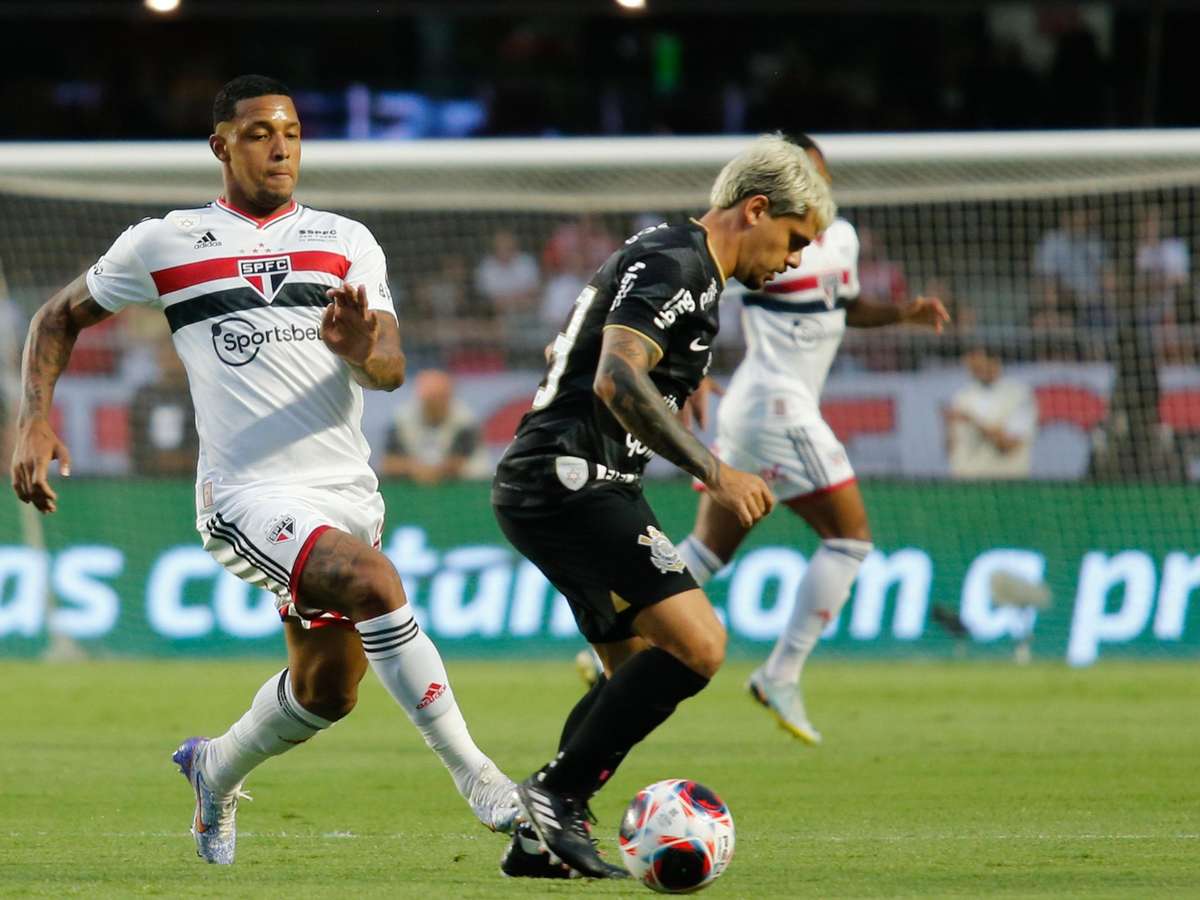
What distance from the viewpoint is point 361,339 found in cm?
566

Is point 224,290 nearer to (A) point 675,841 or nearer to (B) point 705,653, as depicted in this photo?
(B) point 705,653

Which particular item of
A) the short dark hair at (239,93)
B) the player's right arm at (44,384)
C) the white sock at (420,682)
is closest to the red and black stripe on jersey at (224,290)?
the player's right arm at (44,384)

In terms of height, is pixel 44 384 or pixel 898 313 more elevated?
pixel 44 384

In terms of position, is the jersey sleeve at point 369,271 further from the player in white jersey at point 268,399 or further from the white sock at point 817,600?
the white sock at point 817,600

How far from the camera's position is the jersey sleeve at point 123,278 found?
6051 millimetres

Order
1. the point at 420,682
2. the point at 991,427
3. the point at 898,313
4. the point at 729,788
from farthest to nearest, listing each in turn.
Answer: the point at 991,427, the point at 898,313, the point at 729,788, the point at 420,682

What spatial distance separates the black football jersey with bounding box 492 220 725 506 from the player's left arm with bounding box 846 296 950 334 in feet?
13.1

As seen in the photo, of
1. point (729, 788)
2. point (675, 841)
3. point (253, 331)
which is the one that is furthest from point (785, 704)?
point (675, 841)

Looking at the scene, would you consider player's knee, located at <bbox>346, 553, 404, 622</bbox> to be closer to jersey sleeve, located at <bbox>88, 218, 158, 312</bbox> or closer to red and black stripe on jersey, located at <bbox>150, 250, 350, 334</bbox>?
red and black stripe on jersey, located at <bbox>150, 250, 350, 334</bbox>

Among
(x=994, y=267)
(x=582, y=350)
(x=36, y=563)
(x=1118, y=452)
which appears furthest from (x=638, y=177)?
(x=582, y=350)

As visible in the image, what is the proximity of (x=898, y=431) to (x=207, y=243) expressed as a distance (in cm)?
856

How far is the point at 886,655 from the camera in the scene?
1341cm

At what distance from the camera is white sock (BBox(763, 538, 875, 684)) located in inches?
Result: 358

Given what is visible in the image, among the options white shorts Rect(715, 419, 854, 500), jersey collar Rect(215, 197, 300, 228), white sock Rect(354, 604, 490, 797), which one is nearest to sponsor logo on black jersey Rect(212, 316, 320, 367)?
jersey collar Rect(215, 197, 300, 228)
